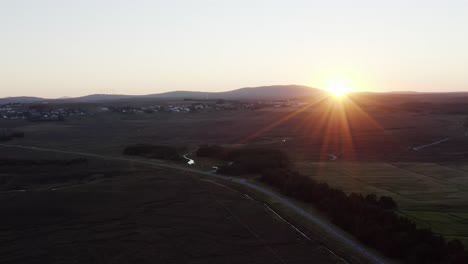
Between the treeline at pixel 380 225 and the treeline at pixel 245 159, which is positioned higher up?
the treeline at pixel 380 225

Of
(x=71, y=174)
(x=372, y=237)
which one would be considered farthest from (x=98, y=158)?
(x=372, y=237)

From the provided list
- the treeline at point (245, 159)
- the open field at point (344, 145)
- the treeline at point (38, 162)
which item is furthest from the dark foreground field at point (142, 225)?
the treeline at point (38, 162)

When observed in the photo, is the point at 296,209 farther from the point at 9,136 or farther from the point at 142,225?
the point at 9,136

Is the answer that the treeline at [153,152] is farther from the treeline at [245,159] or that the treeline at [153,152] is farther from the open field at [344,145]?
the treeline at [245,159]

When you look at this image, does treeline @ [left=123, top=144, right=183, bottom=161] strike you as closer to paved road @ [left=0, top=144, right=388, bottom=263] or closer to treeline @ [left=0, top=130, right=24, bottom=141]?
paved road @ [left=0, top=144, right=388, bottom=263]

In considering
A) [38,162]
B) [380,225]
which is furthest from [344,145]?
[380,225]

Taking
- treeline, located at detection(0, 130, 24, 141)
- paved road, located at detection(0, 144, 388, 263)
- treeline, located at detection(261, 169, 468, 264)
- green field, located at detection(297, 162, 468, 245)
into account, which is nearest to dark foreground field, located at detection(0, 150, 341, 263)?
paved road, located at detection(0, 144, 388, 263)
